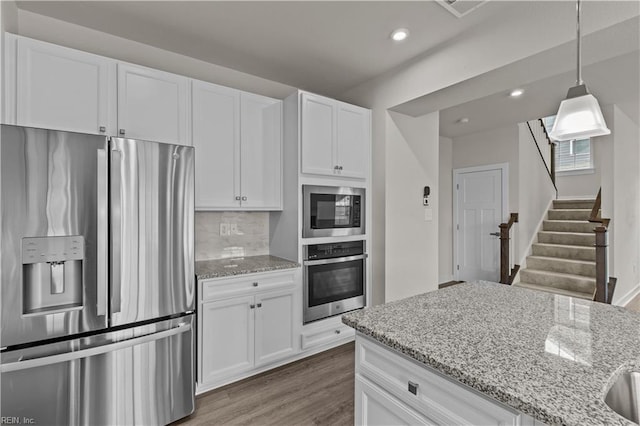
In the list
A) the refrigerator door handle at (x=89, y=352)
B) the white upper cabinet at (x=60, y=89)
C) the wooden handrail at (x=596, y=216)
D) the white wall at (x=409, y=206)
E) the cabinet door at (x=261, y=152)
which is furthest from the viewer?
the wooden handrail at (x=596, y=216)

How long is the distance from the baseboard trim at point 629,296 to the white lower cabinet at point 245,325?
15.1 ft

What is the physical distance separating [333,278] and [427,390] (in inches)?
75.6

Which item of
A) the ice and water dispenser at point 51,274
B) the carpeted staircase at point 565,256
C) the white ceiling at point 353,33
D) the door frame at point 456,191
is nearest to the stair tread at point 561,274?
the carpeted staircase at point 565,256

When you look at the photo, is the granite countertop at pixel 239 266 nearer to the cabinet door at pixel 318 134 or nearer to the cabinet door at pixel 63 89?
the cabinet door at pixel 318 134

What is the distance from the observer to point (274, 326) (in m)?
2.56

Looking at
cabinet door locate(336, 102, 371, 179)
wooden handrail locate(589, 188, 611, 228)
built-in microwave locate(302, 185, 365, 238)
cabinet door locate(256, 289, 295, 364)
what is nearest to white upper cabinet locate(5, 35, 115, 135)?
built-in microwave locate(302, 185, 365, 238)

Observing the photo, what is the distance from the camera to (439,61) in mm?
2574

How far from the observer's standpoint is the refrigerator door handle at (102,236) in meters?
1.69

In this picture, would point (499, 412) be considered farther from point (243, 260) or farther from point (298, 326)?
point (243, 260)

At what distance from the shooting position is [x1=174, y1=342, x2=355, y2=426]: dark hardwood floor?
2.01 metres

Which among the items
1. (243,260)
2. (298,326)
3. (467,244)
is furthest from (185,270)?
(467,244)

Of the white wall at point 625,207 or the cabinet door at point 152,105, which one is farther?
the white wall at point 625,207

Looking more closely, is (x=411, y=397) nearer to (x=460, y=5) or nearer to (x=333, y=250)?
(x=333, y=250)

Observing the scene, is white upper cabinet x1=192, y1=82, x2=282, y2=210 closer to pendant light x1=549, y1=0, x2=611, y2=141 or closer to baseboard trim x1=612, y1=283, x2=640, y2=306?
pendant light x1=549, y1=0, x2=611, y2=141
